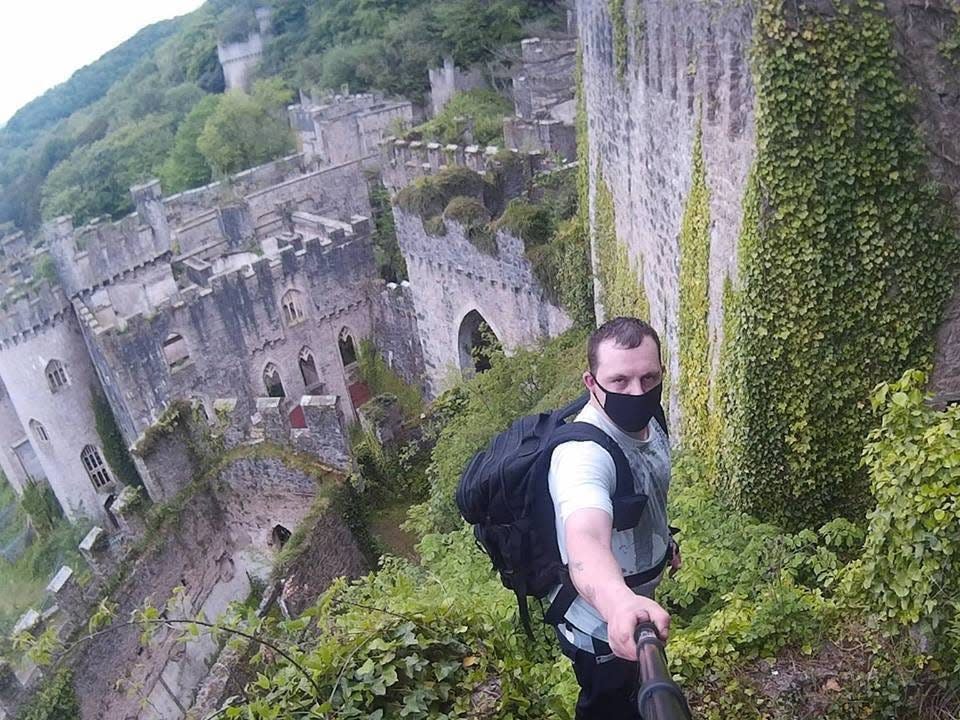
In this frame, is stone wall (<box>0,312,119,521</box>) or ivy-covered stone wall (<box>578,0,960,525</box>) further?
stone wall (<box>0,312,119,521</box>)

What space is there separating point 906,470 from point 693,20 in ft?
13.2

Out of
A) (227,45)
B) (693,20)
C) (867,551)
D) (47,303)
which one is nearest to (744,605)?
(867,551)

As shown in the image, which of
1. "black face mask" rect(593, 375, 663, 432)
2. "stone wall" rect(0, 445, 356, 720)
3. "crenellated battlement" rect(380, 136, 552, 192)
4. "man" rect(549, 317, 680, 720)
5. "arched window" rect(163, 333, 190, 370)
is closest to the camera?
"man" rect(549, 317, 680, 720)

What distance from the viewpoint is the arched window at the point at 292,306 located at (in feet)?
68.3

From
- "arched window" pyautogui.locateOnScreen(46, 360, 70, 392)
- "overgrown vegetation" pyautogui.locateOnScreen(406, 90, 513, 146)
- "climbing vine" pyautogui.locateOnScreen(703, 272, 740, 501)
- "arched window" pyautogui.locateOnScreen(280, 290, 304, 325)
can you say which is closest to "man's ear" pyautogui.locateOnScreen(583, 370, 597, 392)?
"climbing vine" pyautogui.locateOnScreen(703, 272, 740, 501)

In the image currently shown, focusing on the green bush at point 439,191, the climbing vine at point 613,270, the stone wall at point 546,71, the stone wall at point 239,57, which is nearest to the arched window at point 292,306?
the green bush at point 439,191

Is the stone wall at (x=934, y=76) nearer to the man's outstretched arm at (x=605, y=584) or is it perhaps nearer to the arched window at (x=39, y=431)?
the man's outstretched arm at (x=605, y=584)

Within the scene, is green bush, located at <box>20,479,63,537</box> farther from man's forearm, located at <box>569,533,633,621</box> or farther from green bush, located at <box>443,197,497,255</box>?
man's forearm, located at <box>569,533,633,621</box>

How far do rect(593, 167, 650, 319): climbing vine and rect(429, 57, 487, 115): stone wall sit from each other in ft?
77.6

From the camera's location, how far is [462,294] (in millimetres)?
Result: 16984

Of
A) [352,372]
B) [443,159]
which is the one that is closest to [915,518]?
[443,159]

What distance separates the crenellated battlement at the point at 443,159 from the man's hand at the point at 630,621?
53.3 feet

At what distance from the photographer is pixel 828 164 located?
5516 millimetres

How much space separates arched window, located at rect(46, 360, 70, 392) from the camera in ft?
68.3
